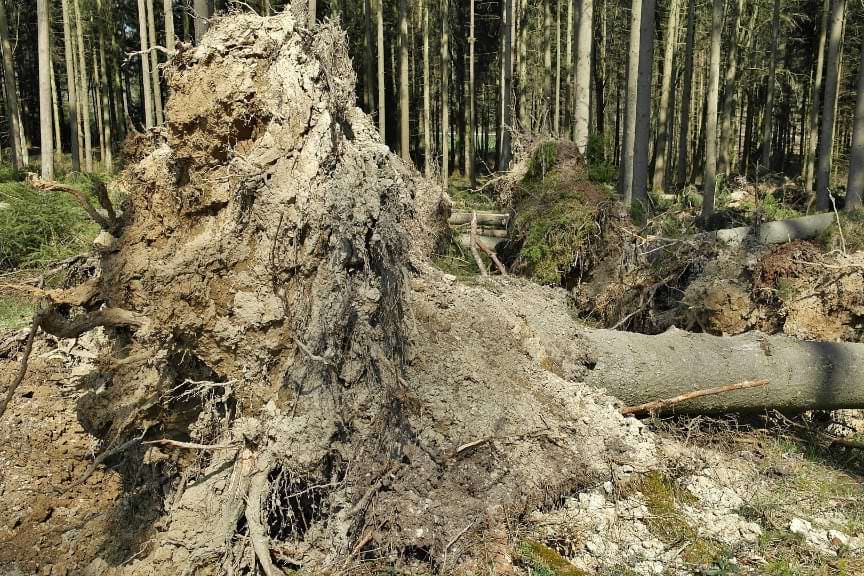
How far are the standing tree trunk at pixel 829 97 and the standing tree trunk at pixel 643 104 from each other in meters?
4.47

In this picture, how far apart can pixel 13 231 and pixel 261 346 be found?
849cm

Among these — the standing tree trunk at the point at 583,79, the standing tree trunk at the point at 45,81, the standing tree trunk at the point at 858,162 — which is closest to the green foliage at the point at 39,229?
the standing tree trunk at the point at 45,81

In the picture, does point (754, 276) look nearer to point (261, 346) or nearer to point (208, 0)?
point (261, 346)

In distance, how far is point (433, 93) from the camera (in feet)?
98.9

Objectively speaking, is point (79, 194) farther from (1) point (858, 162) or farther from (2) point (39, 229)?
(1) point (858, 162)

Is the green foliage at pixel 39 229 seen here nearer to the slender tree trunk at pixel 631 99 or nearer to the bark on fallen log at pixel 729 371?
the bark on fallen log at pixel 729 371

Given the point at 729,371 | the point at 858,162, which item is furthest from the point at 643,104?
the point at 729,371

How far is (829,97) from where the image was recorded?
44.2ft

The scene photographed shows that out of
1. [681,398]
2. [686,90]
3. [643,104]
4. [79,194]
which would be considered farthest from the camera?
[686,90]

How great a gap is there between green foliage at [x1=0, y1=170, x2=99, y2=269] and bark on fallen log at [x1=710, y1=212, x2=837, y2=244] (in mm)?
8902

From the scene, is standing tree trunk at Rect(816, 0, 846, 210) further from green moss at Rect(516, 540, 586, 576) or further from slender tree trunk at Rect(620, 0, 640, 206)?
green moss at Rect(516, 540, 586, 576)

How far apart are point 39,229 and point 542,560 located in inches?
391

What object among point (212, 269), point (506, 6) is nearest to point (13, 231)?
point (212, 269)

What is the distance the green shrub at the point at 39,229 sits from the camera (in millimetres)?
9727
